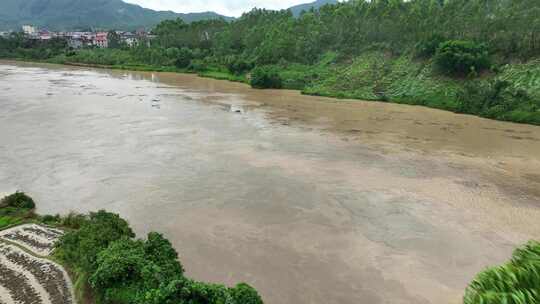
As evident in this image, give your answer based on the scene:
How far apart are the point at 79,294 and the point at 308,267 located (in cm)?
626

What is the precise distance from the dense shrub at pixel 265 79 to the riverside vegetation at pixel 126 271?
139 ft

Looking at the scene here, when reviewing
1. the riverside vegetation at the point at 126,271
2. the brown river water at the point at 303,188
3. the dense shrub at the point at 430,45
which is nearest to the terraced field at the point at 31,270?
the riverside vegetation at the point at 126,271

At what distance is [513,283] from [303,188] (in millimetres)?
12297

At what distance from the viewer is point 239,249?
41.9 feet

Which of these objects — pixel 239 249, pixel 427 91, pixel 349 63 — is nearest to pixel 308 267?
pixel 239 249

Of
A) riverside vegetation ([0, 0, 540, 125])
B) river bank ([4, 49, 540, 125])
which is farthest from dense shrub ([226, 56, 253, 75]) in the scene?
river bank ([4, 49, 540, 125])

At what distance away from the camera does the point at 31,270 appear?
35.4 feet

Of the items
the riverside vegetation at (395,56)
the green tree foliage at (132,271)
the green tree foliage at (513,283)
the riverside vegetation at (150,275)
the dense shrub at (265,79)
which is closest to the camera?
the green tree foliage at (513,283)

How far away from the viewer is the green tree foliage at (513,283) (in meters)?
5.71

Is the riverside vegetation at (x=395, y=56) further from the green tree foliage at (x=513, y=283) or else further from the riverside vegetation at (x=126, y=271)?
the riverside vegetation at (x=126, y=271)

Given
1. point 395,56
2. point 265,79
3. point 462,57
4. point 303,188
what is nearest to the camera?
point 303,188

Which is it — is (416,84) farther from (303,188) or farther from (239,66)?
(303,188)

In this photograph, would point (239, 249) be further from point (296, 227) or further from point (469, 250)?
point (469, 250)

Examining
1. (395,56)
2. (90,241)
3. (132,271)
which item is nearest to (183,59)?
(395,56)
